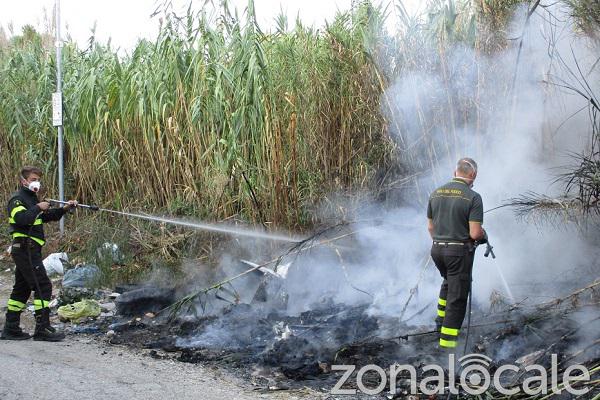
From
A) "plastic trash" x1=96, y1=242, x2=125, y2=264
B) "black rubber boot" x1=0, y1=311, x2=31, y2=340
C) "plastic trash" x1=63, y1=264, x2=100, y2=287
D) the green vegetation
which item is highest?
the green vegetation

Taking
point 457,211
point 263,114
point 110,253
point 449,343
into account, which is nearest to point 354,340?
point 449,343

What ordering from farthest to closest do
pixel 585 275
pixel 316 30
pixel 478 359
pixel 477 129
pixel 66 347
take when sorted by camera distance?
pixel 316 30 → pixel 477 129 → pixel 66 347 → pixel 585 275 → pixel 478 359

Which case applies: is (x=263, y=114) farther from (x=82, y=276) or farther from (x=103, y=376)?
(x=103, y=376)

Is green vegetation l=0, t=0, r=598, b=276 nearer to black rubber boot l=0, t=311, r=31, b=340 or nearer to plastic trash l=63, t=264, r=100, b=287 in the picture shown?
plastic trash l=63, t=264, r=100, b=287

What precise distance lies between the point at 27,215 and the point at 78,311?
1.25 meters

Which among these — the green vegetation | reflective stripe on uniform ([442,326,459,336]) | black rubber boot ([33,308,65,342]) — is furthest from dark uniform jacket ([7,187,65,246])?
reflective stripe on uniform ([442,326,459,336])

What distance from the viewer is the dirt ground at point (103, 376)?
4883 millimetres

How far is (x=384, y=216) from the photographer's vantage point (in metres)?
7.21

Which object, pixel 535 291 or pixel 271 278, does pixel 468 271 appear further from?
pixel 271 278

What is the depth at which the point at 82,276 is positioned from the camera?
8219 mm

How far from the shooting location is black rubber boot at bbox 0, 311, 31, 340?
6565 millimetres

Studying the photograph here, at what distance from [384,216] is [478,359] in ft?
7.55

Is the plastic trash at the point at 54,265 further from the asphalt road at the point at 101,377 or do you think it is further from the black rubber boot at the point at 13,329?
the asphalt road at the point at 101,377

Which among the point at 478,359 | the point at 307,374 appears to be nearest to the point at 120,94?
the point at 307,374
